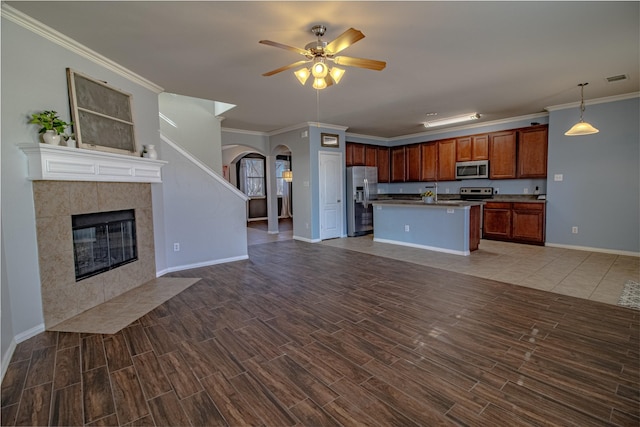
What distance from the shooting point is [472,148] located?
706 cm

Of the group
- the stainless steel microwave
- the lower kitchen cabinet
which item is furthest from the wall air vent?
the stainless steel microwave

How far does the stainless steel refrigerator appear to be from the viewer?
7410 mm

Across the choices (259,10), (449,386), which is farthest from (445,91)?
(449,386)

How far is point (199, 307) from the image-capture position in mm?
3168

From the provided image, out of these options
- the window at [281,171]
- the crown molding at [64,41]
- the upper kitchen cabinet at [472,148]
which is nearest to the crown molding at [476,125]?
the upper kitchen cabinet at [472,148]

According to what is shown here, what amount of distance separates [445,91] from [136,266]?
16.4 ft

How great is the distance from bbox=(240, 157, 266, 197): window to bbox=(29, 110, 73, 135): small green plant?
8.77 metres

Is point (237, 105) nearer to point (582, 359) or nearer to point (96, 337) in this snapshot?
point (96, 337)

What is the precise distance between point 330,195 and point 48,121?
5253mm

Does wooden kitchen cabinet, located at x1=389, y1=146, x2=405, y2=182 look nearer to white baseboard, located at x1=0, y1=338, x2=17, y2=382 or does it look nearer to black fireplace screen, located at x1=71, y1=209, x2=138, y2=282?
black fireplace screen, located at x1=71, y1=209, x2=138, y2=282

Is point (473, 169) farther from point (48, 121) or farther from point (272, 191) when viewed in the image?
point (48, 121)

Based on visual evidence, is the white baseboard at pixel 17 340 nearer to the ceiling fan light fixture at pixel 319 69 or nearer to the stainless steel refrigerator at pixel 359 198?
the ceiling fan light fixture at pixel 319 69

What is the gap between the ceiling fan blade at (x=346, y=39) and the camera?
7.21 feet

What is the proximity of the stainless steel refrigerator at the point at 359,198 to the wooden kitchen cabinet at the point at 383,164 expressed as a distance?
0.98 m
